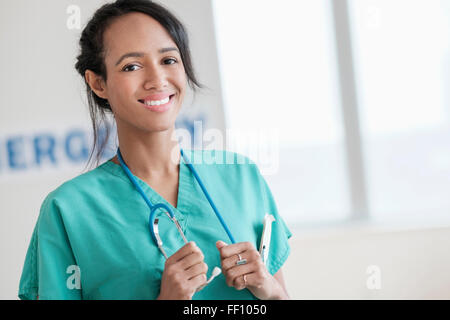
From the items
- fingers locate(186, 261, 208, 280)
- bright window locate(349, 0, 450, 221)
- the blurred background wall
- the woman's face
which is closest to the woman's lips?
the woman's face

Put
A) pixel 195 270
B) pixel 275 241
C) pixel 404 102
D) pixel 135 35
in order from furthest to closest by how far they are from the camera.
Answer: pixel 404 102, pixel 275 241, pixel 135 35, pixel 195 270

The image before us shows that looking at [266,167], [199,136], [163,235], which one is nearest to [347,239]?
[266,167]

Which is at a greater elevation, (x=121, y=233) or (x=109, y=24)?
(x=109, y=24)

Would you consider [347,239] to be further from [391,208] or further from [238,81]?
[238,81]

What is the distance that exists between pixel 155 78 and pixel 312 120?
1345 mm

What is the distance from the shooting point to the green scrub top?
0.70m

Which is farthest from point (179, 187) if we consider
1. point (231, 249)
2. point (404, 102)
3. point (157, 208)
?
point (404, 102)

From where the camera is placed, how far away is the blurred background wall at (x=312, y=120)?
1702mm

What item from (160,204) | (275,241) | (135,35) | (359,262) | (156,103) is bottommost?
(359,262)

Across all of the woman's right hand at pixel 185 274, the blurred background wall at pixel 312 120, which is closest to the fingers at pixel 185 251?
the woman's right hand at pixel 185 274

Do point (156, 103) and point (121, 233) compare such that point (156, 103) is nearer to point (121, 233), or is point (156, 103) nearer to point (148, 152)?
point (148, 152)

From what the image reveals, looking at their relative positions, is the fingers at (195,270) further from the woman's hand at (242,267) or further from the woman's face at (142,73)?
the woman's face at (142,73)

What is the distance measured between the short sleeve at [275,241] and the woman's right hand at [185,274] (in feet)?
0.76

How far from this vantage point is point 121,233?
28.8 inches
